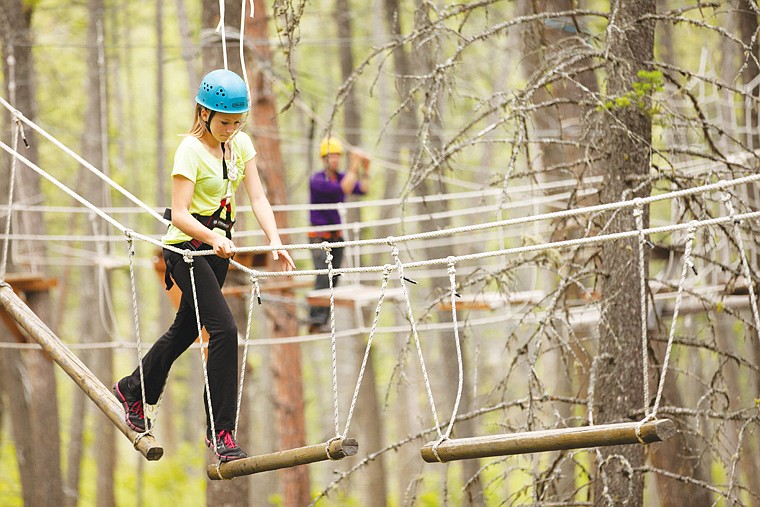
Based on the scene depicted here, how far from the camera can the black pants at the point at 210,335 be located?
146 inches

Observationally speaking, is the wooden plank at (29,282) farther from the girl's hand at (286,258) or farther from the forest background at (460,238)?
the girl's hand at (286,258)

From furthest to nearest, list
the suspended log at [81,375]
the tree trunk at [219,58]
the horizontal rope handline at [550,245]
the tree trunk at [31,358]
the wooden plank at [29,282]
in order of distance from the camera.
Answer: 1. the tree trunk at [31,358]
2. the wooden plank at [29,282]
3. the tree trunk at [219,58]
4. the suspended log at [81,375]
5. the horizontal rope handline at [550,245]

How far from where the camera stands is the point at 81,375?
13.4 feet

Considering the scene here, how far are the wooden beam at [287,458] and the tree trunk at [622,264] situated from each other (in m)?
1.37

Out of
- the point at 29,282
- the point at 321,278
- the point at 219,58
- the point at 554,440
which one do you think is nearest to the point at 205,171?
the point at 554,440

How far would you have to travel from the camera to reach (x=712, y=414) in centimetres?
417

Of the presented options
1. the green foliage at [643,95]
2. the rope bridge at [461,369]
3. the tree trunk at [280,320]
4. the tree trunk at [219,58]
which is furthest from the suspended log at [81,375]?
the tree trunk at [280,320]

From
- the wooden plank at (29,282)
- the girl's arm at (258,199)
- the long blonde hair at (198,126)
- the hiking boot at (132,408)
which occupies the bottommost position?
the hiking boot at (132,408)

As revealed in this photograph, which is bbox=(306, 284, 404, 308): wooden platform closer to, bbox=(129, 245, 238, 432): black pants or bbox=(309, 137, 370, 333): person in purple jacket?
bbox=(309, 137, 370, 333): person in purple jacket

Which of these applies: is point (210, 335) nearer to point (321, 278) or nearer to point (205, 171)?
point (205, 171)

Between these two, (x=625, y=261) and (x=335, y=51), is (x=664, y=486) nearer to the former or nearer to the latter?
(x=625, y=261)

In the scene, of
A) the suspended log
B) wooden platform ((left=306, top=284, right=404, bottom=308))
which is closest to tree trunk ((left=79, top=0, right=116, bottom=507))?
wooden platform ((left=306, top=284, right=404, bottom=308))

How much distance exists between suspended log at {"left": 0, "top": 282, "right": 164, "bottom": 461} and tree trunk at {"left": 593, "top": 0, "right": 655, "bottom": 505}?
1872 millimetres

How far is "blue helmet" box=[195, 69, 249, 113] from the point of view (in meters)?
3.55
